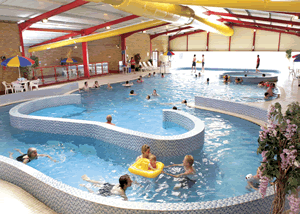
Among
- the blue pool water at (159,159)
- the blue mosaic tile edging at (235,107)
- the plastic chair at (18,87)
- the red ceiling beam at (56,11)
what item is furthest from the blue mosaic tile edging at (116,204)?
the plastic chair at (18,87)

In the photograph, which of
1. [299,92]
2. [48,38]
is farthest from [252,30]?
[48,38]

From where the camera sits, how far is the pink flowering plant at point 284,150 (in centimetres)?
193

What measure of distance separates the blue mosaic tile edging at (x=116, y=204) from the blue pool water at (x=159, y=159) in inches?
37.5

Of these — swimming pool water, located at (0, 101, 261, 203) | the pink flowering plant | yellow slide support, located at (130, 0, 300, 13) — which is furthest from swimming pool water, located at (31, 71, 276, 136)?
the pink flowering plant

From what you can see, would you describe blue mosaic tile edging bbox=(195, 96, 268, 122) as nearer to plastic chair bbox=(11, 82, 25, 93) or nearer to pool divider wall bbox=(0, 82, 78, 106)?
pool divider wall bbox=(0, 82, 78, 106)

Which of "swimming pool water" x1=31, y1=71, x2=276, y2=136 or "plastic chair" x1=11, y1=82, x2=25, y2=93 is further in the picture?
"plastic chair" x1=11, y1=82, x2=25, y2=93

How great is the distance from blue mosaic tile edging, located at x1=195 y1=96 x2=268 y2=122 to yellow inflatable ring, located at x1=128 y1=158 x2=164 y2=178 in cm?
439

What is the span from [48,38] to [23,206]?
18748 millimetres

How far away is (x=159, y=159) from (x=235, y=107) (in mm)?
4325

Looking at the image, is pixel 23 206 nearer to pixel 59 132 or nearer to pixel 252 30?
pixel 59 132

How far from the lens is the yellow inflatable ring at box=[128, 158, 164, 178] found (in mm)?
4561

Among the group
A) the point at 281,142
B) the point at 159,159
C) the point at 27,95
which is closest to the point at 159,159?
the point at 159,159

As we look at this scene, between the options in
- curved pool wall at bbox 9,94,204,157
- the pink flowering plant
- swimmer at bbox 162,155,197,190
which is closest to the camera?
the pink flowering plant

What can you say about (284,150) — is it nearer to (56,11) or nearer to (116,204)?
(116,204)
